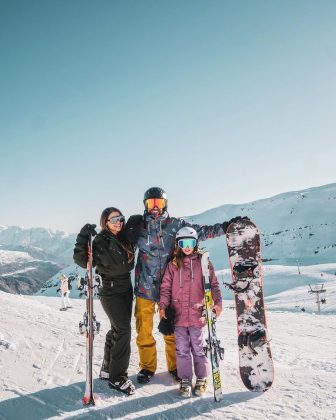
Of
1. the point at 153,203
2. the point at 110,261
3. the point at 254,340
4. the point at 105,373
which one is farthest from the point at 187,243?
the point at 105,373

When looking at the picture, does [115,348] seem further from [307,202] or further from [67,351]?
[307,202]

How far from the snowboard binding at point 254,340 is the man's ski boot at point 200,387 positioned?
70 centimetres

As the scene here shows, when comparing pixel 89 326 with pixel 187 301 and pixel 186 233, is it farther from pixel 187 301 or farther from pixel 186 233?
pixel 186 233

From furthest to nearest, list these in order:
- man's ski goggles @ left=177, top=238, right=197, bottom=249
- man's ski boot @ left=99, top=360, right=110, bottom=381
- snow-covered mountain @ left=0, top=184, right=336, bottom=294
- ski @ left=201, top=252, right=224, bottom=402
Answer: snow-covered mountain @ left=0, top=184, right=336, bottom=294 → man's ski boot @ left=99, top=360, right=110, bottom=381 → man's ski goggles @ left=177, top=238, right=197, bottom=249 → ski @ left=201, top=252, right=224, bottom=402

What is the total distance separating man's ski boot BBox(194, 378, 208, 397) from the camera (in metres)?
4.09

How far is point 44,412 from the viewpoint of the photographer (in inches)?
145

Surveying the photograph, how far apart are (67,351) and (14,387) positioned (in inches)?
69.8

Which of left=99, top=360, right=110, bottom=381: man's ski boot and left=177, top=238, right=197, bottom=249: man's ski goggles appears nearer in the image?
left=177, top=238, right=197, bottom=249: man's ski goggles

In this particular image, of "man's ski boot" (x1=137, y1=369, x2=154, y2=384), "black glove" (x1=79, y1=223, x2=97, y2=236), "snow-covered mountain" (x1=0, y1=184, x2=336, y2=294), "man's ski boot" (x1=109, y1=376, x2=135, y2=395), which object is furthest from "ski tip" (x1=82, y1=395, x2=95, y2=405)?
"snow-covered mountain" (x1=0, y1=184, x2=336, y2=294)

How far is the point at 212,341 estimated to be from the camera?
405cm

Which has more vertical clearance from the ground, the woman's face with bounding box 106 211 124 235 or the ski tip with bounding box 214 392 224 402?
the woman's face with bounding box 106 211 124 235

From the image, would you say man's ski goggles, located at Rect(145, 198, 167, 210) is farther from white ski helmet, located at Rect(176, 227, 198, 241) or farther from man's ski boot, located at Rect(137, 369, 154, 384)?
man's ski boot, located at Rect(137, 369, 154, 384)

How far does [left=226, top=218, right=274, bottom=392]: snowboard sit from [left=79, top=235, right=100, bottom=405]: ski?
1.85 metres

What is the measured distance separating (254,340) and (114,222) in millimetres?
2357
